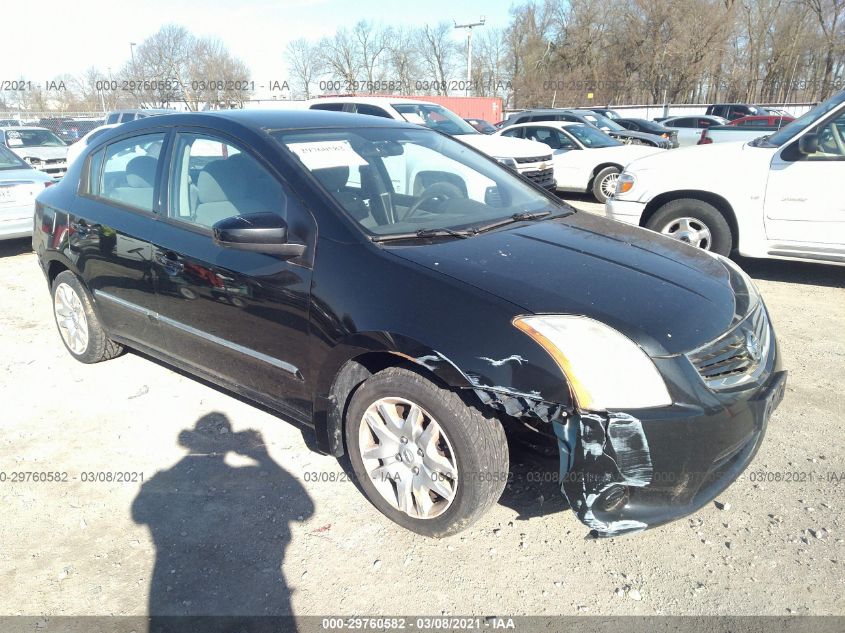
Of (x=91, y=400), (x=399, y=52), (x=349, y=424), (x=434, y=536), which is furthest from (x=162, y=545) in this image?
(x=399, y=52)

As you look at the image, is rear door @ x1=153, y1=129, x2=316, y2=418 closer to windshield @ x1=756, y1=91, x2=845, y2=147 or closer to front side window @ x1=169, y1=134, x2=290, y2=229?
front side window @ x1=169, y1=134, x2=290, y2=229

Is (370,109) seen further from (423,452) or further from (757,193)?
(423,452)

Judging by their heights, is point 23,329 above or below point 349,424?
below

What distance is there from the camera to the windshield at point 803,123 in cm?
536

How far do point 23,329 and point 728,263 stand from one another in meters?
5.42

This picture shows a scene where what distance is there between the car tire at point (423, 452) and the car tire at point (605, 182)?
932 centimetres

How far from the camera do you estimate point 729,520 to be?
2703 millimetres

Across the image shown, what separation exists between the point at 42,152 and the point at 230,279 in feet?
46.3

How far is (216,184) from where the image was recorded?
323cm

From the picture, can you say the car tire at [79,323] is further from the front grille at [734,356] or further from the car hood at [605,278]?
the front grille at [734,356]

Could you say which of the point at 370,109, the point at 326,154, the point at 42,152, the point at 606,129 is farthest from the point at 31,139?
the point at 326,154

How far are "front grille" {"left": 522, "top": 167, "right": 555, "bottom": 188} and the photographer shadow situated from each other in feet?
25.4

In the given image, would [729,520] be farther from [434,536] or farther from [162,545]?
[162,545]

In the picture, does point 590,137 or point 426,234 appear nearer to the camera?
point 426,234
